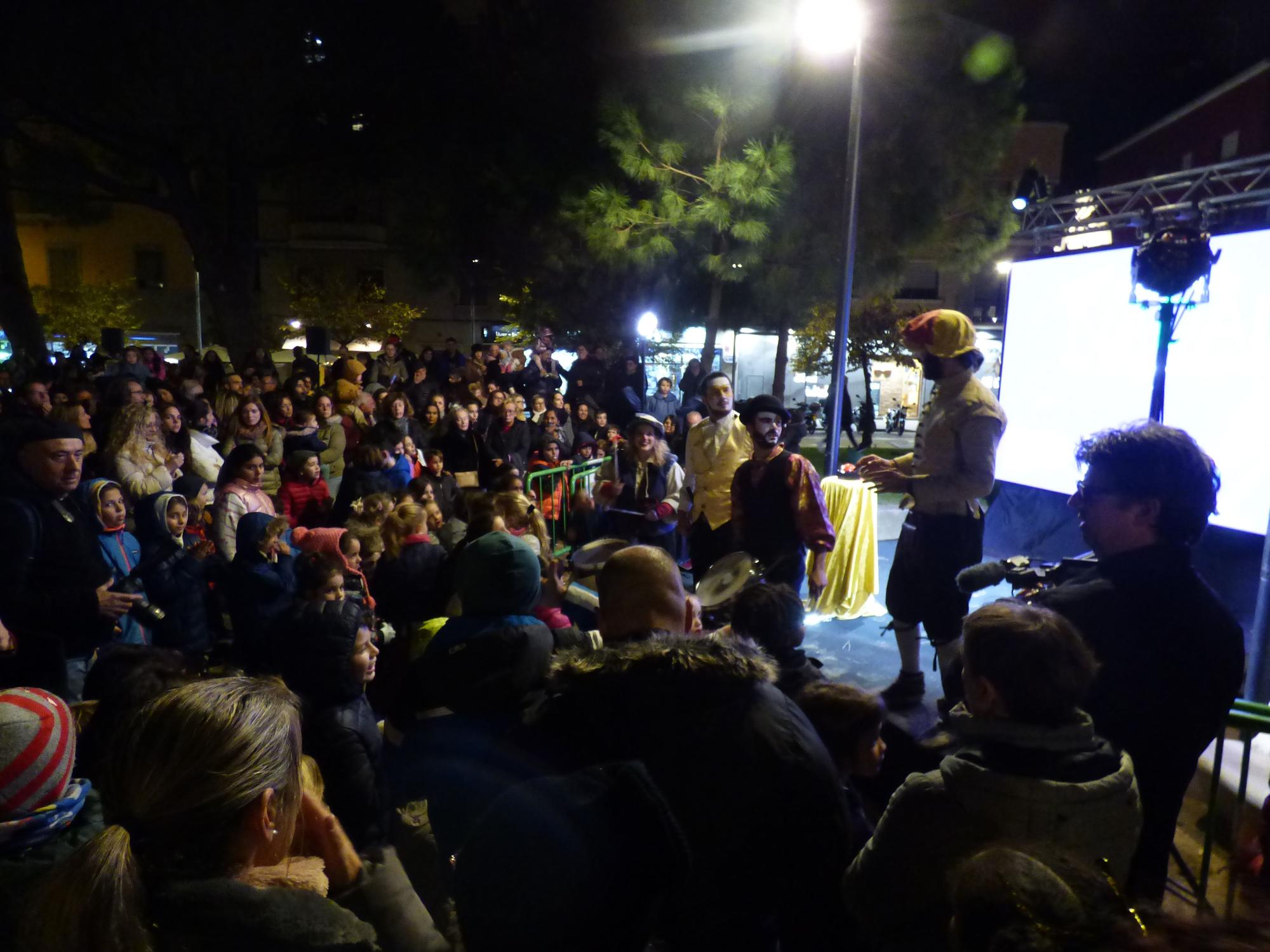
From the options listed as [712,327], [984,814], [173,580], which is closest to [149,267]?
[712,327]

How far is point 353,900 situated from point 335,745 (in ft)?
4.40

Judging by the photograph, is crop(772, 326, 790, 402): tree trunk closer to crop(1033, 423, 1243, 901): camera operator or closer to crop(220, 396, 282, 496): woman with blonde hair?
crop(220, 396, 282, 496): woman with blonde hair

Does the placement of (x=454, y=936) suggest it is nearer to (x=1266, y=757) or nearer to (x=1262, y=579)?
(x=1266, y=757)

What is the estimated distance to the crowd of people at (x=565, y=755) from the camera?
134 centimetres

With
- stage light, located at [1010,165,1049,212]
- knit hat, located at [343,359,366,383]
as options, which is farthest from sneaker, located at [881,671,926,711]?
knit hat, located at [343,359,366,383]

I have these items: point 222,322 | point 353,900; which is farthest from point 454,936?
point 222,322

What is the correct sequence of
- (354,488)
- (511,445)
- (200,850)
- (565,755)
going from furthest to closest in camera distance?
1. (511,445)
2. (354,488)
3. (565,755)
4. (200,850)

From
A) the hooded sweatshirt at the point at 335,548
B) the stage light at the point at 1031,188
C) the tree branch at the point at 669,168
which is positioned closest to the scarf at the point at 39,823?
the hooded sweatshirt at the point at 335,548

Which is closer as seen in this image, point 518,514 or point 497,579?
point 497,579

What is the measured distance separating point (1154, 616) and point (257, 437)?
7508 millimetres

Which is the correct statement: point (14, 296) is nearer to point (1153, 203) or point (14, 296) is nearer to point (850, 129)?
point (850, 129)

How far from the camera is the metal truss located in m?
6.54

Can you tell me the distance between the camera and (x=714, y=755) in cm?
172

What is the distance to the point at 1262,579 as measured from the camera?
179 inches
